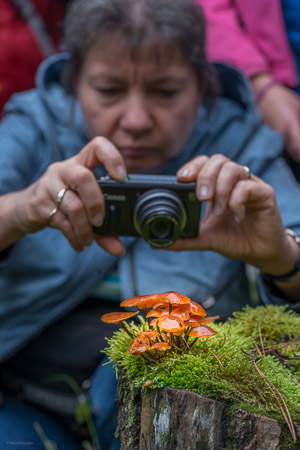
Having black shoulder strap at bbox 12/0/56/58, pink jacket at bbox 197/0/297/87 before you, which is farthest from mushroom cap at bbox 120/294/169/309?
black shoulder strap at bbox 12/0/56/58

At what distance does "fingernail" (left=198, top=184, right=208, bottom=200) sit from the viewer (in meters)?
1.44

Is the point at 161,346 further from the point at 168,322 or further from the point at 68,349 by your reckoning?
the point at 68,349

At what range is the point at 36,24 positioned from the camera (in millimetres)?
2439

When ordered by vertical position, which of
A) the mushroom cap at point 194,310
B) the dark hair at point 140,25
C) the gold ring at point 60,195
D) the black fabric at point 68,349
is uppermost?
the dark hair at point 140,25

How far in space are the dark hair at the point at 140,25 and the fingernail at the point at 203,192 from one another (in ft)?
2.10

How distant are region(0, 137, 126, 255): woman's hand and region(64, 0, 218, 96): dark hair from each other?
512mm

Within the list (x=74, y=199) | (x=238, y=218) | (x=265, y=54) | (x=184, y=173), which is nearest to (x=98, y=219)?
(x=74, y=199)

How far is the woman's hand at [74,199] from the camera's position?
144 centimetres

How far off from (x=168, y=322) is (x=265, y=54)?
68.7 inches

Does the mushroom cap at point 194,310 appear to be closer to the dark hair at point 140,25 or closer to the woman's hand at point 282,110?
the dark hair at point 140,25

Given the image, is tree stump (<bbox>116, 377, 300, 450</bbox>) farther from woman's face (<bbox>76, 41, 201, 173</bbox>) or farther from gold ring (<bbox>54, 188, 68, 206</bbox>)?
woman's face (<bbox>76, 41, 201, 173</bbox>)

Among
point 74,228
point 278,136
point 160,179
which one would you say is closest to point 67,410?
point 74,228

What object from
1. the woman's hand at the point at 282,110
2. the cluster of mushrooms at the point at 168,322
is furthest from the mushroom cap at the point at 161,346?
the woman's hand at the point at 282,110

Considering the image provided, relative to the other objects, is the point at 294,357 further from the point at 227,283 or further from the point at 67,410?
the point at 67,410
